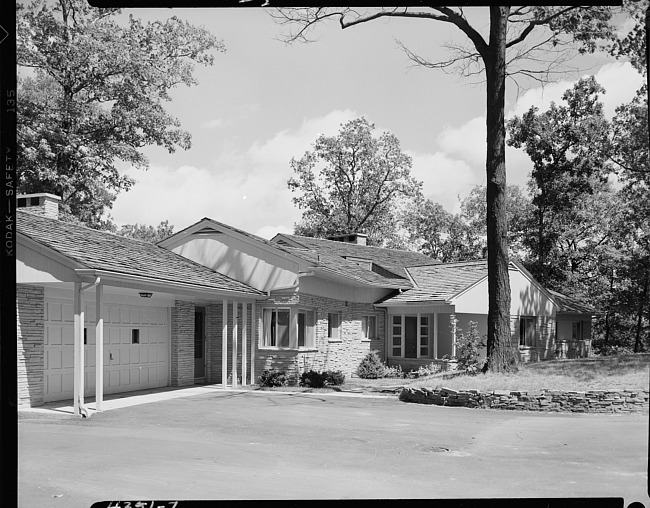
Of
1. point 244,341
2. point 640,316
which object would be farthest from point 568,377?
point 244,341

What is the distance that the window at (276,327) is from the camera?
10.7 meters

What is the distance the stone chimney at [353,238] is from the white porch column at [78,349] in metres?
2.69

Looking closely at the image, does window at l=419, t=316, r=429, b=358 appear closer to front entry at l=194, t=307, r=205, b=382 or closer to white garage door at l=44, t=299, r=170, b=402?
front entry at l=194, t=307, r=205, b=382

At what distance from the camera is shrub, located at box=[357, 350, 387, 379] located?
11.0 metres

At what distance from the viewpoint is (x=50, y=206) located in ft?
20.6

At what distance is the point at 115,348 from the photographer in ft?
25.6

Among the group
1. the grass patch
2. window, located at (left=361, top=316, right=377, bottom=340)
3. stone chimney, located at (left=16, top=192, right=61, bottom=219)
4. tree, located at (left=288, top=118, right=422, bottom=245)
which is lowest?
the grass patch

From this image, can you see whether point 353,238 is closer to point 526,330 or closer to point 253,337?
point 253,337

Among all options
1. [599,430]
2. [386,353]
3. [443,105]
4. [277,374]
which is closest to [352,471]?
[599,430]

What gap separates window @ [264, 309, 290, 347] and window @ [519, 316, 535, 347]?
345 cm

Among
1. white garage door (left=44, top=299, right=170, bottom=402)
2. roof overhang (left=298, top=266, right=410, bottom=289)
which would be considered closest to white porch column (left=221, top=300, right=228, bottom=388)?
white garage door (left=44, top=299, right=170, bottom=402)

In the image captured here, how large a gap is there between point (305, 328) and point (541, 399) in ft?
14.6

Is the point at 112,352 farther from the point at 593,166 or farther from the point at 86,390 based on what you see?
the point at 593,166

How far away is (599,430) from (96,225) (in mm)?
4997
